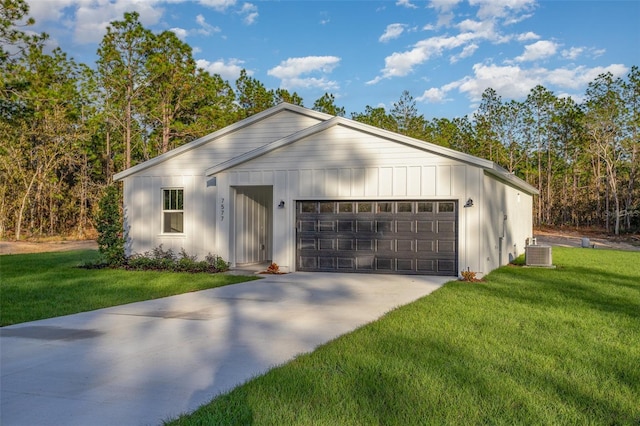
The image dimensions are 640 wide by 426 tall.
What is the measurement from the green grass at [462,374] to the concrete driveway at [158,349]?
0.43m

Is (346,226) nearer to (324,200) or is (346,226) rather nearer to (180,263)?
(324,200)

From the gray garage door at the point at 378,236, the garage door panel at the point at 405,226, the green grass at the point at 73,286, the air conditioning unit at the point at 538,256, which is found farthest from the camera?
the air conditioning unit at the point at 538,256

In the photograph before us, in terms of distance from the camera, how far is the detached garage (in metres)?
12.8

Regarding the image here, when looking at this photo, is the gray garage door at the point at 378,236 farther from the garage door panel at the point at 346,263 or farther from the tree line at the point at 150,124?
the tree line at the point at 150,124

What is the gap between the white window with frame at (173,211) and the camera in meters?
15.8

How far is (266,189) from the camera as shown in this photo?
16156 mm

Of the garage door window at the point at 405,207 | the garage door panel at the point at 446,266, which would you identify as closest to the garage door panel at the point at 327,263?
the garage door window at the point at 405,207

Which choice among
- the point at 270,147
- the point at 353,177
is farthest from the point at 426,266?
the point at 270,147

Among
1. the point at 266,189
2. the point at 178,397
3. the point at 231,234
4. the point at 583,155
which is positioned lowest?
the point at 178,397

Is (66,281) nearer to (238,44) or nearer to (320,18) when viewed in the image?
(238,44)

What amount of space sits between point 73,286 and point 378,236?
727 centimetres

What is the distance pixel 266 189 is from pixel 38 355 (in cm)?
1106

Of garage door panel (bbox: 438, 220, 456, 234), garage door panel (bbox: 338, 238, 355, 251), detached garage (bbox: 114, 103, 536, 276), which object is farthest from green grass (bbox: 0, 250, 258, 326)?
garage door panel (bbox: 438, 220, 456, 234)

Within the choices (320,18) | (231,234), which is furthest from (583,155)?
(231,234)
